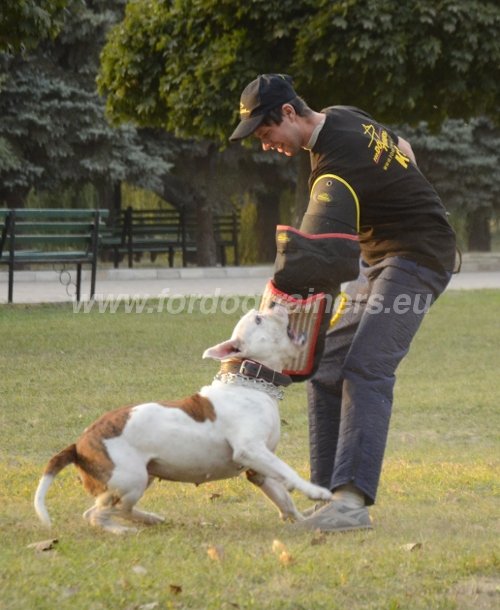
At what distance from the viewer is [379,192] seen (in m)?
5.57

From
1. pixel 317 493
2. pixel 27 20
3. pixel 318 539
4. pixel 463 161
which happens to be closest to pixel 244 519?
pixel 317 493

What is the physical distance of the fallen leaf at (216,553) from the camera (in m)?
4.84

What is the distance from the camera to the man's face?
215 inches

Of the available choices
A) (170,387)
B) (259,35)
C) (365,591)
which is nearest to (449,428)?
(170,387)

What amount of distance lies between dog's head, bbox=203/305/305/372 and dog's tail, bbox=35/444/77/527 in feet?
2.20

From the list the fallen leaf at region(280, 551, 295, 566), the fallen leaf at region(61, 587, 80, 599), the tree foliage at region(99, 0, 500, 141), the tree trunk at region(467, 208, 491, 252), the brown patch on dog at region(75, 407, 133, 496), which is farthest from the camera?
the tree trunk at region(467, 208, 491, 252)

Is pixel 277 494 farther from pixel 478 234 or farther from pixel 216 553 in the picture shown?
pixel 478 234

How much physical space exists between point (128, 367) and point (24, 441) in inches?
138

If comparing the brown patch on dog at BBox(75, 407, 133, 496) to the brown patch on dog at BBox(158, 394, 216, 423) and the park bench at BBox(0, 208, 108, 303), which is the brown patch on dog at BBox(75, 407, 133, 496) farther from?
the park bench at BBox(0, 208, 108, 303)

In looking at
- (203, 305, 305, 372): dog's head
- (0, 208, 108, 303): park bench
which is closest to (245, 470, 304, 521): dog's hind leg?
(203, 305, 305, 372): dog's head

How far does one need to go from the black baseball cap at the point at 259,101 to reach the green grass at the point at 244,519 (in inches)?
62.1

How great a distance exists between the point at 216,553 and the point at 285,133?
65.6 inches

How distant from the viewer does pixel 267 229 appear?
36562mm

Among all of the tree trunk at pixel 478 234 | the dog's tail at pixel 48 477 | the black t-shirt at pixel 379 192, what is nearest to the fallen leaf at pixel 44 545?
the dog's tail at pixel 48 477
